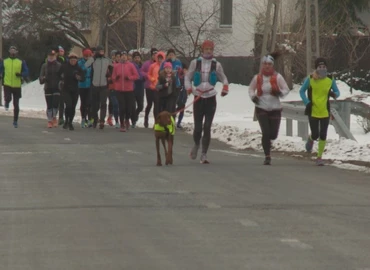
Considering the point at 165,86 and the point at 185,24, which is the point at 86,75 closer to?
the point at 165,86

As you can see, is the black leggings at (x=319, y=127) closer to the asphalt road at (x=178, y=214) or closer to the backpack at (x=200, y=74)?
the asphalt road at (x=178, y=214)

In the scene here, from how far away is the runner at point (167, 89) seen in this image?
2125 cm

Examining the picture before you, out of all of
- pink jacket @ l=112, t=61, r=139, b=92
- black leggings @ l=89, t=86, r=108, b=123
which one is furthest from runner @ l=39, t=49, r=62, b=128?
pink jacket @ l=112, t=61, r=139, b=92

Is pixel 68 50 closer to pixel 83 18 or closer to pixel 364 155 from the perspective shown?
pixel 83 18

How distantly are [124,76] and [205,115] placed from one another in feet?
26.2

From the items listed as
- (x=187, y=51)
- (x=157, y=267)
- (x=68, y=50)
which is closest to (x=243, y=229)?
(x=157, y=267)

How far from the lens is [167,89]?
21.3 metres

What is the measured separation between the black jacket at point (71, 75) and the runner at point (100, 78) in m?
0.42

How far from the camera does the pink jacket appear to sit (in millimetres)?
24781

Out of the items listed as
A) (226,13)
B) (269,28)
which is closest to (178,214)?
(269,28)

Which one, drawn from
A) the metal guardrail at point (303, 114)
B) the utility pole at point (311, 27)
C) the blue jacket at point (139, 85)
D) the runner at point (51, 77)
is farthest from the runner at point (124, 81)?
the metal guardrail at point (303, 114)

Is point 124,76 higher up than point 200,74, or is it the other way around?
point 200,74

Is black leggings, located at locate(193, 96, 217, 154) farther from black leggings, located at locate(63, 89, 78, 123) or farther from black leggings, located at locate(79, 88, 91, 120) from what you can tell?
black leggings, located at locate(79, 88, 91, 120)

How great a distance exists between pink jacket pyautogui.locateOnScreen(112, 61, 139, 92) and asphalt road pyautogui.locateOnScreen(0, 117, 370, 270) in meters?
6.88
